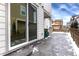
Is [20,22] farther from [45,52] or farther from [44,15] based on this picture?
[45,52]

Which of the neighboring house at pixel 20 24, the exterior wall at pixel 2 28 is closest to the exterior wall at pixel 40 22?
the neighboring house at pixel 20 24

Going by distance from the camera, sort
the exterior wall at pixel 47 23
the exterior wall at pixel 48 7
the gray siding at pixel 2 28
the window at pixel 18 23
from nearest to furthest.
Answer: the gray siding at pixel 2 28, the window at pixel 18 23, the exterior wall at pixel 48 7, the exterior wall at pixel 47 23

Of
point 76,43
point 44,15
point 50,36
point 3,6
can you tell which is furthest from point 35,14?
point 76,43

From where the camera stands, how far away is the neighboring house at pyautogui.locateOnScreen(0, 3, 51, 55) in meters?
1.98

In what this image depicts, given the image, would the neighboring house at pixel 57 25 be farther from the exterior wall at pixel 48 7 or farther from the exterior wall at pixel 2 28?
the exterior wall at pixel 2 28

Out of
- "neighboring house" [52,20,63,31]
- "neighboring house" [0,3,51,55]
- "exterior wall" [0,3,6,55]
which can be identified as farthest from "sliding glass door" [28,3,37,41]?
"exterior wall" [0,3,6,55]

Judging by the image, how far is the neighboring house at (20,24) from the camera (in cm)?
198

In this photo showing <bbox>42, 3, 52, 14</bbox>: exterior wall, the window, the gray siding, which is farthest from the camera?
<bbox>42, 3, 52, 14</bbox>: exterior wall

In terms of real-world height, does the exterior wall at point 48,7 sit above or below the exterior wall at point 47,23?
above

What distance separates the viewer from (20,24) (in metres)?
2.29

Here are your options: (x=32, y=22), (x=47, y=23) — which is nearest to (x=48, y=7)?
(x=47, y=23)

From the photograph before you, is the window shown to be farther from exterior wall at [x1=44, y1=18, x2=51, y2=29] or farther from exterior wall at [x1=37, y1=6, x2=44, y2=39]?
exterior wall at [x1=44, y1=18, x2=51, y2=29]

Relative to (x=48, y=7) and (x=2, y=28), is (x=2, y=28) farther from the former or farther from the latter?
(x=48, y=7)

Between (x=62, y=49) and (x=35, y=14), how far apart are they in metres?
0.91
